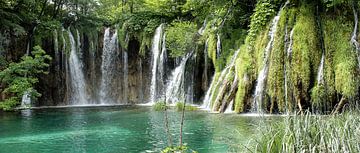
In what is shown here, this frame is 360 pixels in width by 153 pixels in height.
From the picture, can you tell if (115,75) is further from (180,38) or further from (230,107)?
(230,107)

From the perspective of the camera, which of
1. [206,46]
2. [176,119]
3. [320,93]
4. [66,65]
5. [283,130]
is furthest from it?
[66,65]

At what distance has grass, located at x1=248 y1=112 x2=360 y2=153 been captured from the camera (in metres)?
3.99

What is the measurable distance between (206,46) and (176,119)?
778 centimetres

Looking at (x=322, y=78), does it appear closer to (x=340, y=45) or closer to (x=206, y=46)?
(x=340, y=45)

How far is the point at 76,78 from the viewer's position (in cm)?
2434

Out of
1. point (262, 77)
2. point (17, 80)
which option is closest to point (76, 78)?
point (17, 80)

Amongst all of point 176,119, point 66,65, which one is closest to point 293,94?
point 176,119

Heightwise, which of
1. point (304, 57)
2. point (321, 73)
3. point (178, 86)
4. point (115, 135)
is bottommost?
point (115, 135)

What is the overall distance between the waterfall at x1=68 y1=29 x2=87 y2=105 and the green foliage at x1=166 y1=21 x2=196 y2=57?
225 inches

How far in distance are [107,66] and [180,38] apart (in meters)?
6.13

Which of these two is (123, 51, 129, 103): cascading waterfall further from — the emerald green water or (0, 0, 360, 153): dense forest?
the emerald green water

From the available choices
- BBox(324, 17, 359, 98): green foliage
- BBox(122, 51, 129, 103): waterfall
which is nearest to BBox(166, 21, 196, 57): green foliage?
BBox(122, 51, 129, 103): waterfall

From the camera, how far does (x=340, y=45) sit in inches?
493

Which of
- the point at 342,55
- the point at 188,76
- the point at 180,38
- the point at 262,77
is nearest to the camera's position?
the point at 342,55
